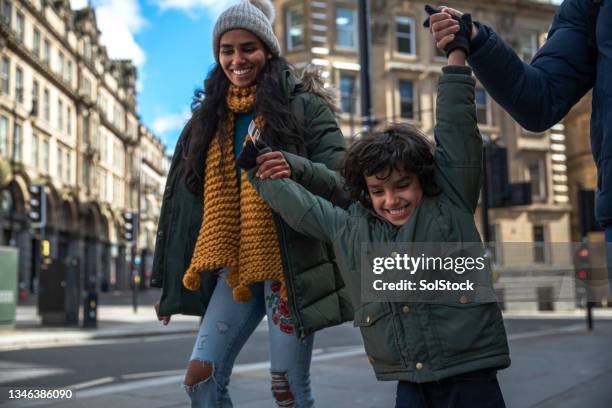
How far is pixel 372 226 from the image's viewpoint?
7.11 feet

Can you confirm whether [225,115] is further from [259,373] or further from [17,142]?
[17,142]

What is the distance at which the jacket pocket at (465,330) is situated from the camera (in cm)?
197

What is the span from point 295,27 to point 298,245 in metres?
27.3

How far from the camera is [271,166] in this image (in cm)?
231

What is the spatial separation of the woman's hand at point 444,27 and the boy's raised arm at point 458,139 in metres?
0.09

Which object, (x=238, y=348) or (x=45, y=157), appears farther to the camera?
(x=45, y=157)

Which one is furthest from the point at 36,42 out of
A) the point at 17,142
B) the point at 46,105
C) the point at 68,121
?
the point at 68,121

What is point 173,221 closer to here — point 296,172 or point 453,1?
point 296,172

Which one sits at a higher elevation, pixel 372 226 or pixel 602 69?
pixel 602 69

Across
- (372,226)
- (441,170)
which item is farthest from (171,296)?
(441,170)

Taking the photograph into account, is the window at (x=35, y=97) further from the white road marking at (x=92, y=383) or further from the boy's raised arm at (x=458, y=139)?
the boy's raised arm at (x=458, y=139)

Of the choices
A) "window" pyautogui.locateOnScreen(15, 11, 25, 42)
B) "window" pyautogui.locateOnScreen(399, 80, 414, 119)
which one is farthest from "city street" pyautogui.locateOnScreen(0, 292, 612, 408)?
"window" pyautogui.locateOnScreen(15, 11, 25, 42)

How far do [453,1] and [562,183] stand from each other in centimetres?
978

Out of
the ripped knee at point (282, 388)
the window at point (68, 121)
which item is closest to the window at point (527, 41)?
the window at point (68, 121)
